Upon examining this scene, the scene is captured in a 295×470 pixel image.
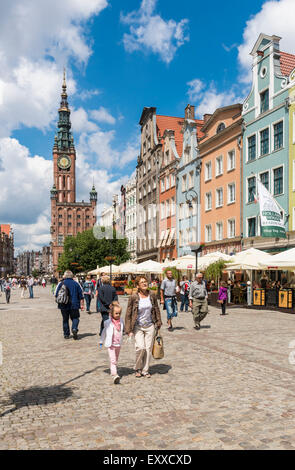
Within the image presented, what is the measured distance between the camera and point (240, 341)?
467 inches

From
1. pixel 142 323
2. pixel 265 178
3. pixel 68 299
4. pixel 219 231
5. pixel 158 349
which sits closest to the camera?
pixel 158 349

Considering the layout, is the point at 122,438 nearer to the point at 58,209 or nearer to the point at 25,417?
the point at 25,417

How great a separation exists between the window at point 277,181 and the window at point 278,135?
141 cm

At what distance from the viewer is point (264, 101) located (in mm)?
30922

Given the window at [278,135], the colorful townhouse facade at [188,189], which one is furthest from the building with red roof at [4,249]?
the window at [278,135]

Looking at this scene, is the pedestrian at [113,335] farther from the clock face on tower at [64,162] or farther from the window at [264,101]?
the clock face on tower at [64,162]

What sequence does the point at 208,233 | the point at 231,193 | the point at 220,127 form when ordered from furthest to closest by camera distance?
the point at 208,233, the point at 220,127, the point at 231,193

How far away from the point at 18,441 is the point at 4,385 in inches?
107

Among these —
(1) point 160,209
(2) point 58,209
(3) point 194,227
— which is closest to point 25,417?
(3) point 194,227

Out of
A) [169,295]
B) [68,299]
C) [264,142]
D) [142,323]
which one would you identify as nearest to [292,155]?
[264,142]

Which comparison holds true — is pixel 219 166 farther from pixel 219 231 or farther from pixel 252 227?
pixel 252 227

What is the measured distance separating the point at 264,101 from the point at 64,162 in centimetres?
12973

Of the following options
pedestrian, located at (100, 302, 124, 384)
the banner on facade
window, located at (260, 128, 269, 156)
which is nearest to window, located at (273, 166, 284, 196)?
window, located at (260, 128, 269, 156)

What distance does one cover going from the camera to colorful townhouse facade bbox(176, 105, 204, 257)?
4212 centimetres
